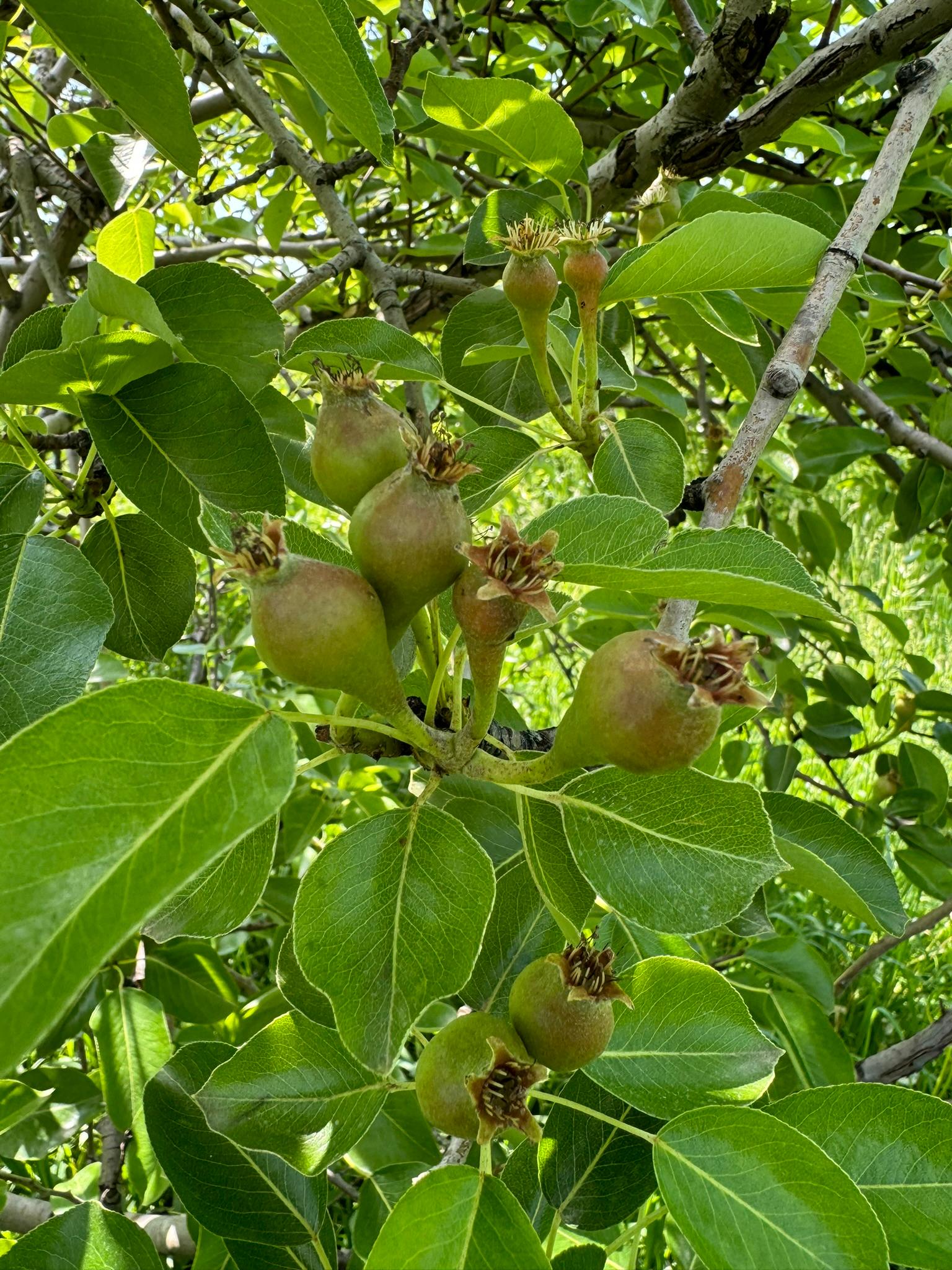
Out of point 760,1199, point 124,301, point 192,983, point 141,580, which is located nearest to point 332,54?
point 124,301

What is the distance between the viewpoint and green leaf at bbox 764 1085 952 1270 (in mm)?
863

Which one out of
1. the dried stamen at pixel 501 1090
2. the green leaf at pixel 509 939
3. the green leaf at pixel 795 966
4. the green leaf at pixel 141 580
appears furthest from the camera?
the green leaf at pixel 795 966

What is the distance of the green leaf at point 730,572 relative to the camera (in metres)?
0.68

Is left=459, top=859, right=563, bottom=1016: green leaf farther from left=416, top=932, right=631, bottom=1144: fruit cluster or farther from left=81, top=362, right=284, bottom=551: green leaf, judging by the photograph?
left=81, top=362, right=284, bottom=551: green leaf

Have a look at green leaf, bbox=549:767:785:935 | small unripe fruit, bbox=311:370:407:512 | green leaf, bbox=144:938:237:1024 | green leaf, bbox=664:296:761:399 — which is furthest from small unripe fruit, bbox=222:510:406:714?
green leaf, bbox=144:938:237:1024

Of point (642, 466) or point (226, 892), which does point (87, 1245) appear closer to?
point (226, 892)

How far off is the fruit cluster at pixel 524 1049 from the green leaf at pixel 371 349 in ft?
1.98

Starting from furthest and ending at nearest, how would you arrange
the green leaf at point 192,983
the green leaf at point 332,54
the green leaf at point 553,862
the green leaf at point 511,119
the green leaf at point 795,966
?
the green leaf at point 192,983, the green leaf at point 795,966, the green leaf at point 511,119, the green leaf at point 553,862, the green leaf at point 332,54

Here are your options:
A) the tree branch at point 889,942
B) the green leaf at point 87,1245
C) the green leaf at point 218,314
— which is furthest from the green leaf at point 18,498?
the tree branch at point 889,942

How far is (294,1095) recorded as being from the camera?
88 cm

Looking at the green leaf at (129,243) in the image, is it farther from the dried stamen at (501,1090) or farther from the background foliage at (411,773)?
the dried stamen at (501,1090)

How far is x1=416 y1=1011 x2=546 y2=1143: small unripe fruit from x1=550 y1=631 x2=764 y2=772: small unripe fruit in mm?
274

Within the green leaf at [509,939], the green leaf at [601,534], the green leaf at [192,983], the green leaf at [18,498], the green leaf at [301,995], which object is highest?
the green leaf at [18,498]

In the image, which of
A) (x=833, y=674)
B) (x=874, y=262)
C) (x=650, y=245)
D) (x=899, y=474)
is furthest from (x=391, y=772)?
(x=650, y=245)
